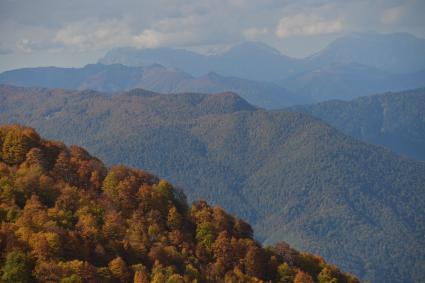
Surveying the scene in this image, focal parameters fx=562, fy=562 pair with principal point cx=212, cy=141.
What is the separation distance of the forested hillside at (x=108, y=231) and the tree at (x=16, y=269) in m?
0.08

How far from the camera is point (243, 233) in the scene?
82.0m

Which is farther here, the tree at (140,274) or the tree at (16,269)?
the tree at (140,274)

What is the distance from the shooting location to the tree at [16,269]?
4634 cm

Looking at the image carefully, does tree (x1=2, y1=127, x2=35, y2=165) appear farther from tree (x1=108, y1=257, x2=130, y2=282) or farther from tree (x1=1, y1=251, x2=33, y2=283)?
tree (x1=1, y1=251, x2=33, y2=283)

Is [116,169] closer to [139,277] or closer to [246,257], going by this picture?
[246,257]

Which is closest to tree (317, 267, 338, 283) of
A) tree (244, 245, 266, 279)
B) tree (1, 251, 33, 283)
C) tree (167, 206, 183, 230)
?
tree (244, 245, 266, 279)

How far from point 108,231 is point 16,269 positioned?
55.8 ft

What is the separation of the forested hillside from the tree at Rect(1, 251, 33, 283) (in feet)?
0.26

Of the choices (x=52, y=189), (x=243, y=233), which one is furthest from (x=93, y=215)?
(x=243, y=233)

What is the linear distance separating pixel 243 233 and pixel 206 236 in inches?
345

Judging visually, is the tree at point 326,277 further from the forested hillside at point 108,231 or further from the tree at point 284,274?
the tree at point 284,274

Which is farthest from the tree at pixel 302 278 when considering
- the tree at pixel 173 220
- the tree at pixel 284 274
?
the tree at pixel 173 220

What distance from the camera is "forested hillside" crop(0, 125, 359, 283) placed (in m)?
50.9

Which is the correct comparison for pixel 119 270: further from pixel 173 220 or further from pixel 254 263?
pixel 173 220
